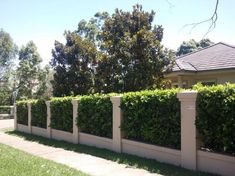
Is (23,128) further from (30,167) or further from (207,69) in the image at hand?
(30,167)

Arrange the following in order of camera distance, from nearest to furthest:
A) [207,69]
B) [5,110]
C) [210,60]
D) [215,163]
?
[215,163] < [207,69] < [210,60] < [5,110]

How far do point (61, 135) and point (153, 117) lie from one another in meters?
7.03

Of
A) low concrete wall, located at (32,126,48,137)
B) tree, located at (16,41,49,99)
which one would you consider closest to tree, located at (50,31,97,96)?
low concrete wall, located at (32,126,48,137)

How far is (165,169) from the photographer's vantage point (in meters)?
9.36

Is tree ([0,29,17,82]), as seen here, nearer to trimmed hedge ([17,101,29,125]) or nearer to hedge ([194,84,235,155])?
trimmed hedge ([17,101,29,125])

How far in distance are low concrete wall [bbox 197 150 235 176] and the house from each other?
30.0 feet

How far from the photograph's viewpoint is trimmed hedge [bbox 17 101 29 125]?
21.1 metres

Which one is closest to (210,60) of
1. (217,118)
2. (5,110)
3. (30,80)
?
(217,118)

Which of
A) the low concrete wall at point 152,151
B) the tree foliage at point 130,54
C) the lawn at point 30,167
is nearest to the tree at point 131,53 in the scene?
the tree foliage at point 130,54

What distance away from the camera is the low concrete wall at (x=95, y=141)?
1282 cm

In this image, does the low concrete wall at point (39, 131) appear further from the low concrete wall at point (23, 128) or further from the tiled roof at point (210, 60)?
the tiled roof at point (210, 60)

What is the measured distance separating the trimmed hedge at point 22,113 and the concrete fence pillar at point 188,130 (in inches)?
526

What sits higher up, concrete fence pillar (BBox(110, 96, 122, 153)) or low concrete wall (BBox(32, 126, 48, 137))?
concrete fence pillar (BBox(110, 96, 122, 153))

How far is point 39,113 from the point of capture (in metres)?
19.1
